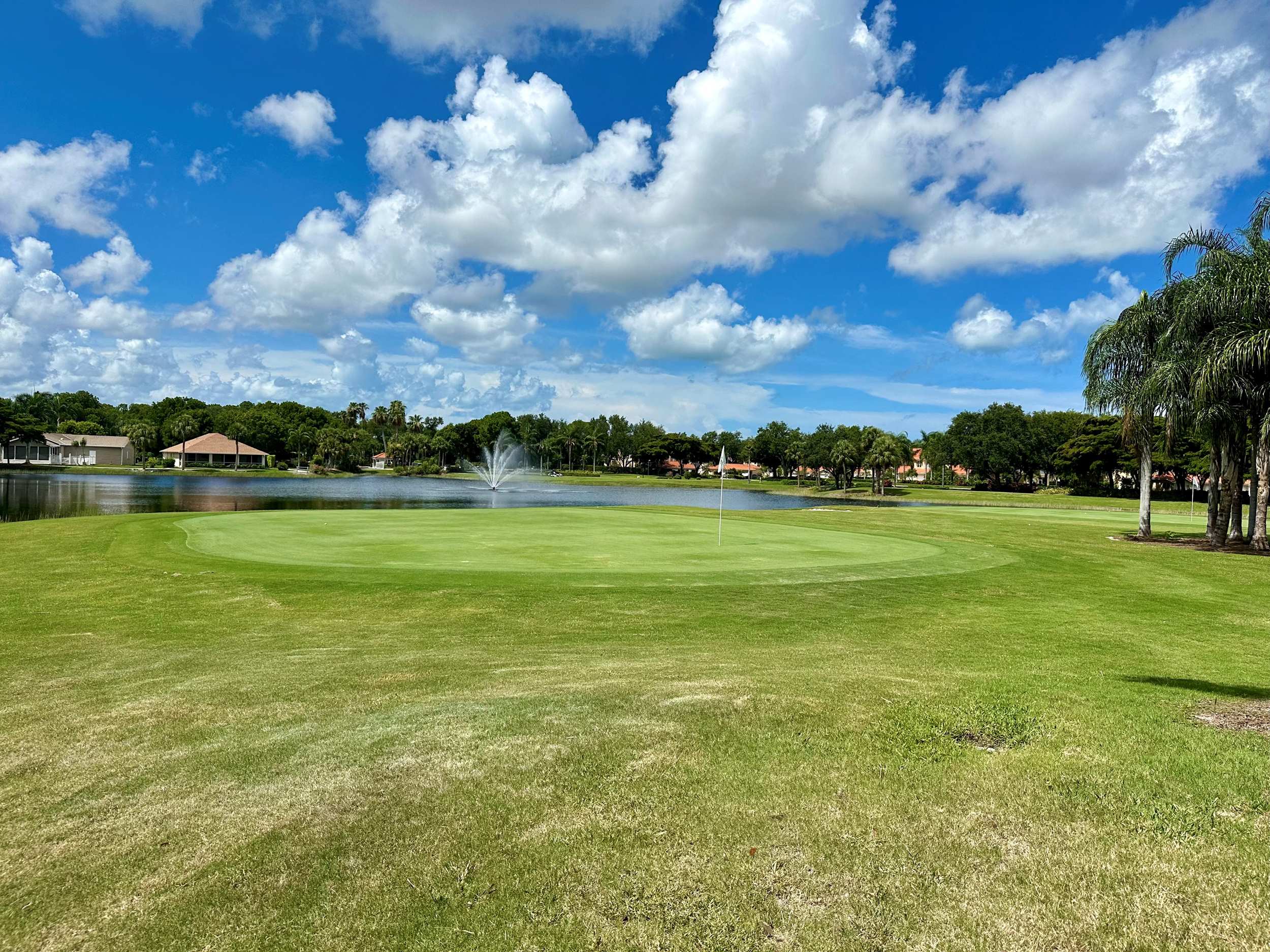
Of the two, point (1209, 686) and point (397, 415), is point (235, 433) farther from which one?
point (1209, 686)

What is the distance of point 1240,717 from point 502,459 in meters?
164

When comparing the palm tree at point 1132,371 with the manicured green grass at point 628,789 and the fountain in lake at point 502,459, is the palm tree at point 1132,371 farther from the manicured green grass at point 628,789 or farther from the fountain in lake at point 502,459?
the fountain in lake at point 502,459

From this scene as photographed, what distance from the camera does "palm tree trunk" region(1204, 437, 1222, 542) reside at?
28.7 metres

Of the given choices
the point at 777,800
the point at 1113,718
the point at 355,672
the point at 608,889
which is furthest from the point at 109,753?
the point at 1113,718

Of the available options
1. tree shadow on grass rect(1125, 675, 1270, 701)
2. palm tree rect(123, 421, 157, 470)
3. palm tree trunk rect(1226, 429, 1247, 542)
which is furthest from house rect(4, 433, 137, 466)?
tree shadow on grass rect(1125, 675, 1270, 701)

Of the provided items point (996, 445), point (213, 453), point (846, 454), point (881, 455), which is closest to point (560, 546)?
point (881, 455)

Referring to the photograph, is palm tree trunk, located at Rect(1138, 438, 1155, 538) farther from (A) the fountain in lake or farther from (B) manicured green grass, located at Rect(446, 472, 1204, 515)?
(A) the fountain in lake

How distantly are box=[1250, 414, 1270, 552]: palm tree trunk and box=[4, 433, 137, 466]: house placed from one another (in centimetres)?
17712

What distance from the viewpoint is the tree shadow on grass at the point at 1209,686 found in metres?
7.55

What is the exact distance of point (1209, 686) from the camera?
26.3 feet

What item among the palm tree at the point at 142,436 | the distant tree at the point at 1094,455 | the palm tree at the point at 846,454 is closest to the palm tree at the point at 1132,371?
the distant tree at the point at 1094,455

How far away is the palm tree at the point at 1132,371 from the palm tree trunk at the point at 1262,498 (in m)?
4.76

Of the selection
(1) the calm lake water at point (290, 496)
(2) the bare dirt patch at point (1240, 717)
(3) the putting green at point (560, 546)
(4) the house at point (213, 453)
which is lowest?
(1) the calm lake water at point (290, 496)

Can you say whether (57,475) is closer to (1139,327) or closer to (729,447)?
(1139,327)
